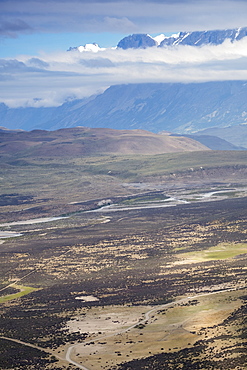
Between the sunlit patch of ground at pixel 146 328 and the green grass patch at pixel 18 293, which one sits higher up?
the green grass patch at pixel 18 293

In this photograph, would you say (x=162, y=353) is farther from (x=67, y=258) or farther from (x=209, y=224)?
(x=209, y=224)

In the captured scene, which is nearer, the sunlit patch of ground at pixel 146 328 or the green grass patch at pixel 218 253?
the sunlit patch of ground at pixel 146 328

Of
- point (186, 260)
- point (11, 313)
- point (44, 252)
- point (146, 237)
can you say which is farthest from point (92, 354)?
point (146, 237)

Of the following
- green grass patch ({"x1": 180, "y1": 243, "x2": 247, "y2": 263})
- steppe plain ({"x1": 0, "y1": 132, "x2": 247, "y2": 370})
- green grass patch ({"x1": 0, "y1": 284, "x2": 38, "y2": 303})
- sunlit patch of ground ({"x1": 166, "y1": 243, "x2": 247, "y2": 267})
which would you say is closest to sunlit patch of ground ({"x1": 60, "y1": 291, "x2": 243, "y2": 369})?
steppe plain ({"x1": 0, "y1": 132, "x2": 247, "y2": 370})

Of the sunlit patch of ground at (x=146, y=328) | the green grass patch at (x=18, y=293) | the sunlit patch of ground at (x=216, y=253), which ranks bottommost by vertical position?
the sunlit patch of ground at (x=146, y=328)

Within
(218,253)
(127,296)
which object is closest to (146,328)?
(127,296)

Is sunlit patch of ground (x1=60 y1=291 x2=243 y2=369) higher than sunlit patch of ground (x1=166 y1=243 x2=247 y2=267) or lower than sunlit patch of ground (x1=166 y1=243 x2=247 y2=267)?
lower

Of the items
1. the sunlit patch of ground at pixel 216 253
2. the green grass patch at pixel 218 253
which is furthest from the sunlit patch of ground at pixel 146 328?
the green grass patch at pixel 218 253

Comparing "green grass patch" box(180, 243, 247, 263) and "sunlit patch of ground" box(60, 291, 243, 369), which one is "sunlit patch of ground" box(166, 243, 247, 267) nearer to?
"green grass patch" box(180, 243, 247, 263)

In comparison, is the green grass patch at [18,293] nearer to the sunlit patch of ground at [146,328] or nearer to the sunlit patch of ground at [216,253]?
the sunlit patch of ground at [146,328]

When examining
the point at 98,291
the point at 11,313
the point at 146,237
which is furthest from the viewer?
the point at 146,237

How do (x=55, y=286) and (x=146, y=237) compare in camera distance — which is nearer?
(x=55, y=286)
